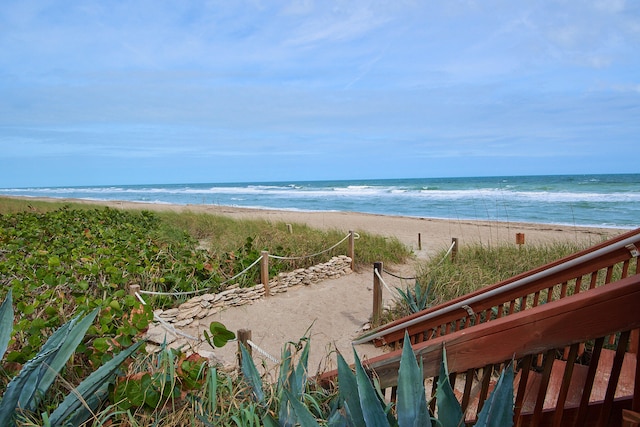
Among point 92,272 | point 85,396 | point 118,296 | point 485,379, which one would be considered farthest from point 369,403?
point 92,272

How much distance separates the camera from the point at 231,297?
23.8 ft

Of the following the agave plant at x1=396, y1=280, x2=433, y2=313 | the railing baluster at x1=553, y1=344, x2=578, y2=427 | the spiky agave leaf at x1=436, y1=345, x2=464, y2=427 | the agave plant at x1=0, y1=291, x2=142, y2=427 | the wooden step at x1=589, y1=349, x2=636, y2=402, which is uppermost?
the railing baluster at x1=553, y1=344, x2=578, y2=427

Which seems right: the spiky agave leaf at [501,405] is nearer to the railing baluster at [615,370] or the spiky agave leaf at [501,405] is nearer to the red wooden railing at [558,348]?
the red wooden railing at [558,348]

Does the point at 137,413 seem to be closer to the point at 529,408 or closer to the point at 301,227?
the point at 529,408

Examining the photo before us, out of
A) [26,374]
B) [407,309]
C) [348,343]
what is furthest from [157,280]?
[26,374]

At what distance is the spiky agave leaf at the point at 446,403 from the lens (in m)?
1.80

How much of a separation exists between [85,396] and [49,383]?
10.0 inches

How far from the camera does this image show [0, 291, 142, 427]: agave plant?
2.37 metres

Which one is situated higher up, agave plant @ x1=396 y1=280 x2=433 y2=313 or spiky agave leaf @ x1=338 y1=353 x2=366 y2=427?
spiky agave leaf @ x1=338 y1=353 x2=366 y2=427

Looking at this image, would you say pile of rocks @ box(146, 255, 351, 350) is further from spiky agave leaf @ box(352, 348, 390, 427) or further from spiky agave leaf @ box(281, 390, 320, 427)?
spiky agave leaf @ box(352, 348, 390, 427)

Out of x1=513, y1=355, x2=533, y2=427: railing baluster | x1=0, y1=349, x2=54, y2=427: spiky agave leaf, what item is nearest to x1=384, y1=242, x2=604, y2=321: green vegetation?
x1=513, y1=355, x2=533, y2=427: railing baluster

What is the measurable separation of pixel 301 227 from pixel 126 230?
4.84 metres

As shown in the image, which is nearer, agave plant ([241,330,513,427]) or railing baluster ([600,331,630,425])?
railing baluster ([600,331,630,425])

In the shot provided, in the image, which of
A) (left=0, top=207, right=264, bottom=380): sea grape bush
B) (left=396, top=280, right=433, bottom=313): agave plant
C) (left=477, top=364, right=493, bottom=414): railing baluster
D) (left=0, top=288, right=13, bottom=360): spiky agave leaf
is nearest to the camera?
(left=477, top=364, right=493, bottom=414): railing baluster
